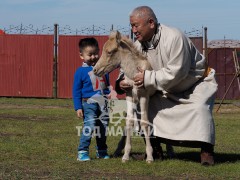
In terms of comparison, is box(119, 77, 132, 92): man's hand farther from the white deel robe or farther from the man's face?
the man's face

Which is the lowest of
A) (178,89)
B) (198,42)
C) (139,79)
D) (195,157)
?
(195,157)

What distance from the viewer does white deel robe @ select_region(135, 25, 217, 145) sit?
7.74 m

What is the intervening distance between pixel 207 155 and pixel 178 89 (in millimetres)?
950

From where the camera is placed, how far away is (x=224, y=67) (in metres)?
27.4

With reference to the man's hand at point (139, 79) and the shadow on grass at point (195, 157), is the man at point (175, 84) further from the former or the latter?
the shadow on grass at point (195, 157)

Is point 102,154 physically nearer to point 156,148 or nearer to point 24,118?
point 156,148

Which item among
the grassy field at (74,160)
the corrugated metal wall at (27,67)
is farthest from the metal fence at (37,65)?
the grassy field at (74,160)

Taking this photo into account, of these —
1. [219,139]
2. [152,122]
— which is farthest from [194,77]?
[219,139]

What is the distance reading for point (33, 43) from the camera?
2692 cm

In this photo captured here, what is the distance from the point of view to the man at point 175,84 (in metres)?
7.75

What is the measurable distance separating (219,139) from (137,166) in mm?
4028

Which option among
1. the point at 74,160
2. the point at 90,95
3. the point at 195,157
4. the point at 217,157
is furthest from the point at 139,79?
the point at 217,157

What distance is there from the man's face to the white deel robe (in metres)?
0.16

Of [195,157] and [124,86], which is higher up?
[124,86]
